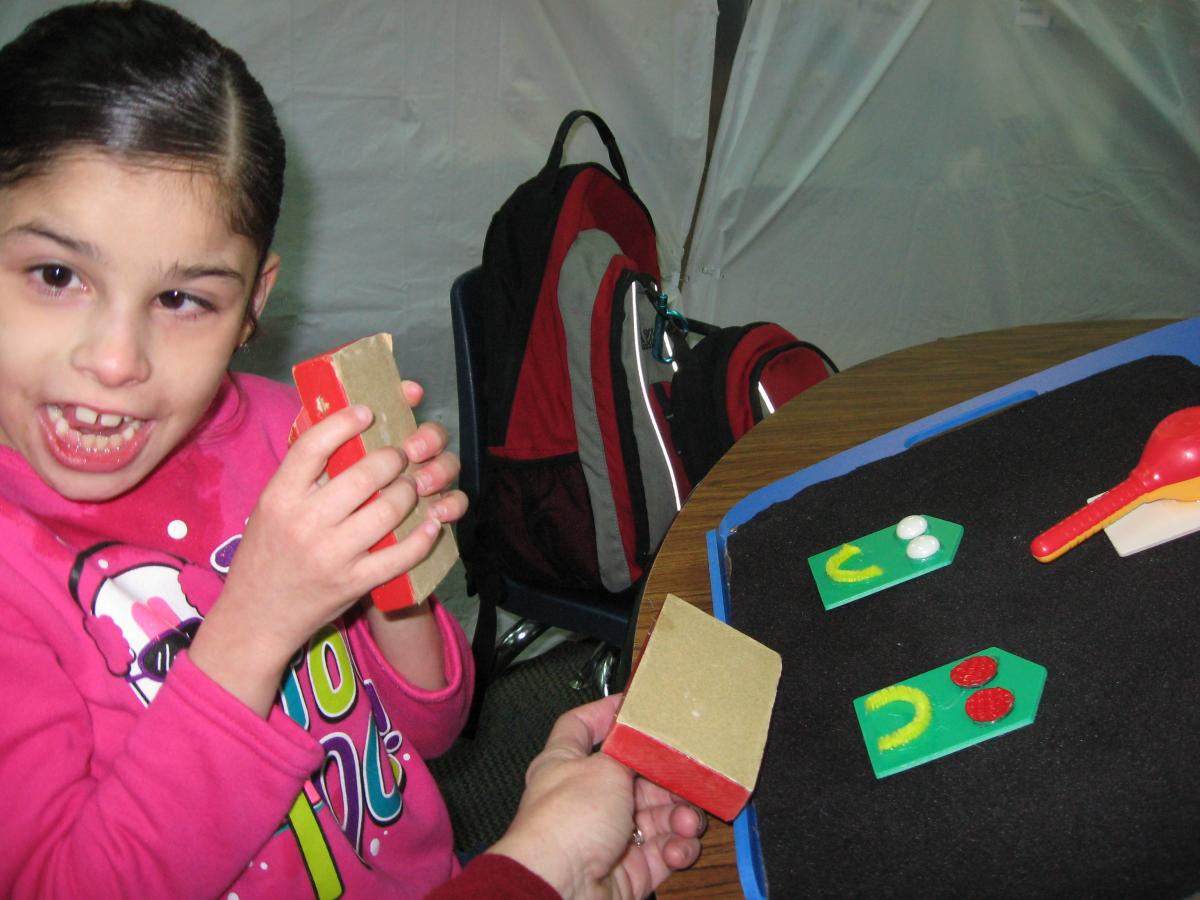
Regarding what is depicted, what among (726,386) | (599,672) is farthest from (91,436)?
(599,672)

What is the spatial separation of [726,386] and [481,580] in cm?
42

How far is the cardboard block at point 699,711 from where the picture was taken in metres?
0.53

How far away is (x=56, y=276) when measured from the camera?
21.8 inches

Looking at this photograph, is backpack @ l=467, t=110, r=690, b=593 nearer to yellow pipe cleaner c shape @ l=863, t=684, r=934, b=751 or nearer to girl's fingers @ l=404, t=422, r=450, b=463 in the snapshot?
girl's fingers @ l=404, t=422, r=450, b=463

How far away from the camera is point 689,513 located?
0.81 m

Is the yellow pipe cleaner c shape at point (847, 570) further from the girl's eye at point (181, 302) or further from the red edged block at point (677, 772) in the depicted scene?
the girl's eye at point (181, 302)

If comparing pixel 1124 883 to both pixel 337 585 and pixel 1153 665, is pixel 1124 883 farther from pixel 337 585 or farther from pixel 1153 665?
pixel 337 585

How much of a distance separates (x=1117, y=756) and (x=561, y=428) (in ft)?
2.59

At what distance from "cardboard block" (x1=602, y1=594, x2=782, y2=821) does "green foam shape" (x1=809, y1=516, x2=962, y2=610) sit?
0.24ft

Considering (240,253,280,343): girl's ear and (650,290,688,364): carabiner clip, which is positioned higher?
(240,253,280,343): girl's ear

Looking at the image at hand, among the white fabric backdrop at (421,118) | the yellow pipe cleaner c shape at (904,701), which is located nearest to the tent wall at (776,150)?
the white fabric backdrop at (421,118)

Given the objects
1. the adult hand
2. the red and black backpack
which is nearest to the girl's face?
the adult hand

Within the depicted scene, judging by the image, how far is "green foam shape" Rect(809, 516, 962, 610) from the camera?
0.64m

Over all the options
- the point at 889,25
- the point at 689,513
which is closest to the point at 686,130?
the point at 889,25
